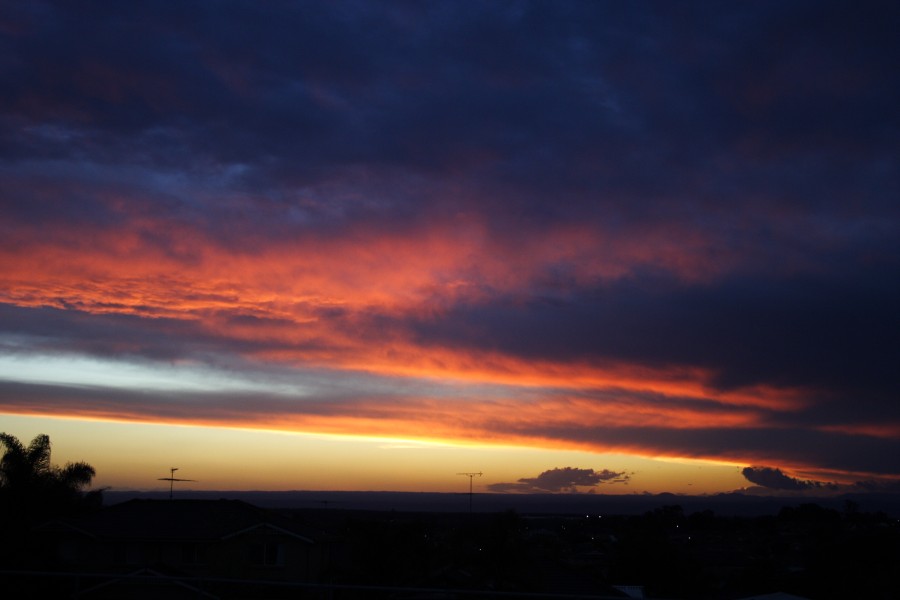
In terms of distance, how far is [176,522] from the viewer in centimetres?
3397

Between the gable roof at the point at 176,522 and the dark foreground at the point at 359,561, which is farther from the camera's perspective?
the gable roof at the point at 176,522

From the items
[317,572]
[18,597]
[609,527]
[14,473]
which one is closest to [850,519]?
[609,527]

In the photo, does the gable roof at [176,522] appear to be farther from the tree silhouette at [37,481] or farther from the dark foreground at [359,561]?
the tree silhouette at [37,481]

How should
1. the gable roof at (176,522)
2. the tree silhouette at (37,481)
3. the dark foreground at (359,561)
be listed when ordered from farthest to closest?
the tree silhouette at (37,481), the gable roof at (176,522), the dark foreground at (359,561)

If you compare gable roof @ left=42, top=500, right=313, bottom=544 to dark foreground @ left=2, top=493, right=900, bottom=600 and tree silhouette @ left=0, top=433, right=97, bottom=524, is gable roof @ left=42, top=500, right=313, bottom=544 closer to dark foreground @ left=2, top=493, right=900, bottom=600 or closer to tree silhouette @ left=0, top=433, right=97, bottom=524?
dark foreground @ left=2, top=493, right=900, bottom=600

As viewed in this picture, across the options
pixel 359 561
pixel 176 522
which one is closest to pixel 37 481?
pixel 176 522

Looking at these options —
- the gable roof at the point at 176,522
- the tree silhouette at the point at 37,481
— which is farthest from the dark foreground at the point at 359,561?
the tree silhouette at the point at 37,481

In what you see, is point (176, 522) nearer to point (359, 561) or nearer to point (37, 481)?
point (359, 561)

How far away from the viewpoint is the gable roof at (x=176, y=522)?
3253 centimetres

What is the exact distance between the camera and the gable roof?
107 ft

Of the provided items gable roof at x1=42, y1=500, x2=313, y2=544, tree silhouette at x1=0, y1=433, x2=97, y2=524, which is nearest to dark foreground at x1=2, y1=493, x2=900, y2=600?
gable roof at x1=42, y1=500, x2=313, y2=544

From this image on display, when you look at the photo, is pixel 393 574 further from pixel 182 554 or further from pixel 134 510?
pixel 134 510

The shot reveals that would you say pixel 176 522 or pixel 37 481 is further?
pixel 37 481

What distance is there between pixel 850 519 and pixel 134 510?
88166 millimetres
